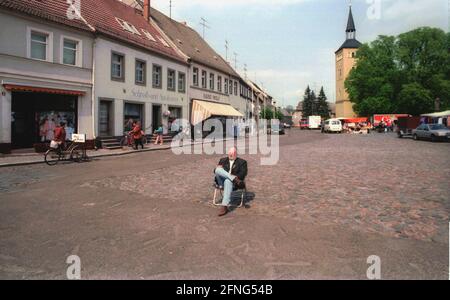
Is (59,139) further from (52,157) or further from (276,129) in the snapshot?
(276,129)

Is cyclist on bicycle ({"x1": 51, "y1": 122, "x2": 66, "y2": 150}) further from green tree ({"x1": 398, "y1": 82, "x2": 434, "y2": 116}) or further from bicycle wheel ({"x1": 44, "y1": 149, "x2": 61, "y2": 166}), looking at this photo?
green tree ({"x1": 398, "y1": 82, "x2": 434, "y2": 116})

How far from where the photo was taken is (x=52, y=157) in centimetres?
1484

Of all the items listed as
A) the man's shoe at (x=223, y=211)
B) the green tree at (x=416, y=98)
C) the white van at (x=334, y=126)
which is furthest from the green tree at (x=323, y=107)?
the man's shoe at (x=223, y=211)

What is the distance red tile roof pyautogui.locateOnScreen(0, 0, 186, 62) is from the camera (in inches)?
707

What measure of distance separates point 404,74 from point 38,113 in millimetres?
61183

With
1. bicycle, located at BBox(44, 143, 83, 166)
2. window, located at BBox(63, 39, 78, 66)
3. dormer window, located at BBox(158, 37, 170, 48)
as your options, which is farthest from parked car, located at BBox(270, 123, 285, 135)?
bicycle, located at BBox(44, 143, 83, 166)

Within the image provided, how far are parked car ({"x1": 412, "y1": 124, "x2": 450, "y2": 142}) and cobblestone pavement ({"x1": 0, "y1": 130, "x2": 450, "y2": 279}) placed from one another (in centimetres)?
2298

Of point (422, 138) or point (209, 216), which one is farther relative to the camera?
point (422, 138)

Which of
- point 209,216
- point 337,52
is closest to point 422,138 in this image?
point 209,216

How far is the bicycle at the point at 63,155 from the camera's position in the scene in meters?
14.9

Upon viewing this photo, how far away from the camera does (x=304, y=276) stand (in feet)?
13.1

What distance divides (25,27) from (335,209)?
1756cm

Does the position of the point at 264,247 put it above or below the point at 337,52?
below
